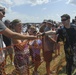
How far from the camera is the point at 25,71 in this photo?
6.09 m

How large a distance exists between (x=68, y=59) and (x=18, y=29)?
1.88 meters

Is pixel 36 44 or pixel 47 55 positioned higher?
pixel 36 44

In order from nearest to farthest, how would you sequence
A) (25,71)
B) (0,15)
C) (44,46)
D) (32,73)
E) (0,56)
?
(0,15) < (0,56) < (25,71) < (44,46) < (32,73)

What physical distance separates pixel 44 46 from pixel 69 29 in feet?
4.00

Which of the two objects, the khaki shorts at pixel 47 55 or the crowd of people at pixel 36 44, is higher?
the crowd of people at pixel 36 44

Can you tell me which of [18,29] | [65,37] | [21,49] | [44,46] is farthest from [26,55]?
[44,46]

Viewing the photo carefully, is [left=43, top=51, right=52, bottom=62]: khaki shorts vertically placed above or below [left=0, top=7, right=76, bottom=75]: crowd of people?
below

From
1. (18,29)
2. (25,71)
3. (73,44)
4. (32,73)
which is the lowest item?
(32,73)

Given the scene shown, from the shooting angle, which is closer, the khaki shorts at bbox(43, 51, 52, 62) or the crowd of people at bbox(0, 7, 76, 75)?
the crowd of people at bbox(0, 7, 76, 75)

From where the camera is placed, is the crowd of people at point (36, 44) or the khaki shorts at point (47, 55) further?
the khaki shorts at point (47, 55)

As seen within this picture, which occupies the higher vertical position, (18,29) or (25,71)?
(18,29)

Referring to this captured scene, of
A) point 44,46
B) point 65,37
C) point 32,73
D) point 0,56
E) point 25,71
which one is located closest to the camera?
point 0,56

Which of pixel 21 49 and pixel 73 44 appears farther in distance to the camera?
pixel 73 44

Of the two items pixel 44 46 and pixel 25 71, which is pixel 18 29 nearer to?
pixel 25 71
